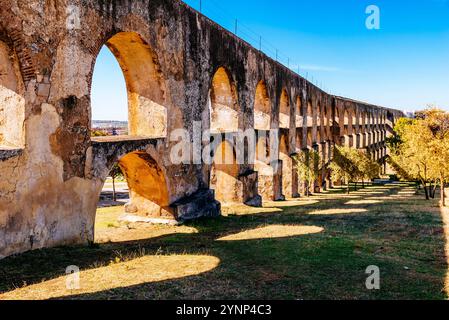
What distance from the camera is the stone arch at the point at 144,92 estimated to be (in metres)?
10.9

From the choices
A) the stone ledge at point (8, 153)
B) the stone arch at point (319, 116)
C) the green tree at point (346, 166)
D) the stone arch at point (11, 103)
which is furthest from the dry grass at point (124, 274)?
the stone arch at point (319, 116)

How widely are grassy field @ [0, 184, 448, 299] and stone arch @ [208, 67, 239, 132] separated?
605 cm

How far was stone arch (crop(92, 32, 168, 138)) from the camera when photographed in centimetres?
1086

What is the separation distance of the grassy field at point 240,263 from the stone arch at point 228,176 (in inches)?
200

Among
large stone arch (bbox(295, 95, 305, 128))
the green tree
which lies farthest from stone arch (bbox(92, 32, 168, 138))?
the green tree

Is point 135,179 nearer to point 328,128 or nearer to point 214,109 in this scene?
point 214,109

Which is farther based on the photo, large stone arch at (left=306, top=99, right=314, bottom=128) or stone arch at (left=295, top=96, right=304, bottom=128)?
large stone arch at (left=306, top=99, right=314, bottom=128)

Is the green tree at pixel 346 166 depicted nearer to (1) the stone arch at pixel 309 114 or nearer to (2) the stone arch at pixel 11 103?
(1) the stone arch at pixel 309 114

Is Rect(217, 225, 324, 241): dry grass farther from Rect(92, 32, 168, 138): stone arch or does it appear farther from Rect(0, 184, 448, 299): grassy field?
Rect(92, 32, 168, 138): stone arch

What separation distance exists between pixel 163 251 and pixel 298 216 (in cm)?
731

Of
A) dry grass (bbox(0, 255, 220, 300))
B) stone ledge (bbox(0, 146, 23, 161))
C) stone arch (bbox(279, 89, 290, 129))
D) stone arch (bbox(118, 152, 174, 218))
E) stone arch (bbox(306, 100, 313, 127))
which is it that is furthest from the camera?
stone arch (bbox(306, 100, 313, 127))

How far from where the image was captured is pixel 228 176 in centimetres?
1697

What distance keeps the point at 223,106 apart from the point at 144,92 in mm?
5822

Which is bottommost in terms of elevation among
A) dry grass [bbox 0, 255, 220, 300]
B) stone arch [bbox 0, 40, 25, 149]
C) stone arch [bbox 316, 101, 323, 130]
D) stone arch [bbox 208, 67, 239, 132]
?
dry grass [bbox 0, 255, 220, 300]
